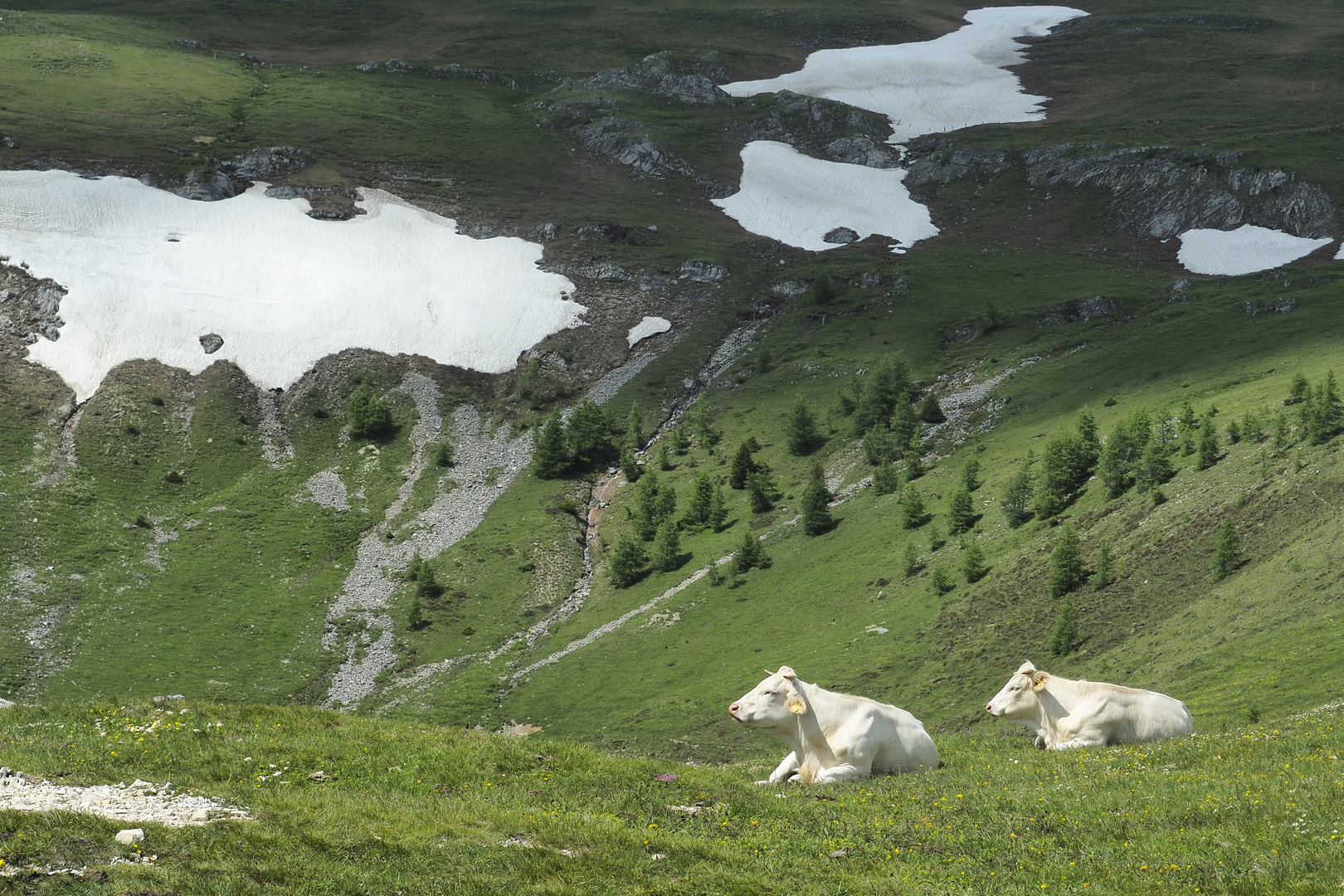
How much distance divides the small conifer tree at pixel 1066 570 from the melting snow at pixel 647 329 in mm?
100917

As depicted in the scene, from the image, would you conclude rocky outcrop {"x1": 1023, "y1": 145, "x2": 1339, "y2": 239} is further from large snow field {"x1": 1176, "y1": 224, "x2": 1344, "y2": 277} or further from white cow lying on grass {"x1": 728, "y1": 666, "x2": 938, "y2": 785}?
white cow lying on grass {"x1": 728, "y1": 666, "x2": 938, "y2": 785}

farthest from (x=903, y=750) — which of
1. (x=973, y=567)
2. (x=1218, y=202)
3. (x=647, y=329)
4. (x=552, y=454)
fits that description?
(x=1218, y=202)

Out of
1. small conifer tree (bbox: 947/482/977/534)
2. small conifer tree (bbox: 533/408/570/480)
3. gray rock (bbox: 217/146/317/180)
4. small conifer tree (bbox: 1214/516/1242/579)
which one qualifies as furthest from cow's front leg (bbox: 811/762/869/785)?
gray rock (bbox: 217/146/317/180)

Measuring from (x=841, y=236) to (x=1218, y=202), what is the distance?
66284 millimetres

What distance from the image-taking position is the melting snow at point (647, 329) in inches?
6467

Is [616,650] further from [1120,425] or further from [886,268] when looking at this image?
[886,268]

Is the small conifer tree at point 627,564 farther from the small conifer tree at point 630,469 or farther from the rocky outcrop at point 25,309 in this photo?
the rocky outcrop at point 25,309

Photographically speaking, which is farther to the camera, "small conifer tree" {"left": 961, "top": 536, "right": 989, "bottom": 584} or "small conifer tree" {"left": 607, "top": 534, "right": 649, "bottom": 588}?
"small conifer tree" {"left": 607, "top": 534, "right": 649, "bottom": 588}

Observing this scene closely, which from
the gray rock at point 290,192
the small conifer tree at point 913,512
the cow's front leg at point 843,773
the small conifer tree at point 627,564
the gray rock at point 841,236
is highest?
the gray rock at point 290,192

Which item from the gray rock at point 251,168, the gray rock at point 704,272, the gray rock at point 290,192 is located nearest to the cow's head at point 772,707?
the gray rock at point 704,272

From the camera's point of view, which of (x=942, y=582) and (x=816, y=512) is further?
(x=816, y=512)

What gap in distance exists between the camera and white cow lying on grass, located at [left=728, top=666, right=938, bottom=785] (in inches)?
936

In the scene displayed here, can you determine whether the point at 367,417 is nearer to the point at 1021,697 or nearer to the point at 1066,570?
the point at 1066,570

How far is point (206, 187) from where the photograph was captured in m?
188
